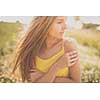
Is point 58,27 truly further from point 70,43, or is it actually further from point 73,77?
point 73,77

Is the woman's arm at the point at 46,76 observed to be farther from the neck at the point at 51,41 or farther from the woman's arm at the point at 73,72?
the neck at the point at 51,41

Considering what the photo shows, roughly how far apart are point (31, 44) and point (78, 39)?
373 mm

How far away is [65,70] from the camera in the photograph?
73.6 inches

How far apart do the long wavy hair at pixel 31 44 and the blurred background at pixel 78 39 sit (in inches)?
2.0

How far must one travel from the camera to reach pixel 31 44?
6.22 feet

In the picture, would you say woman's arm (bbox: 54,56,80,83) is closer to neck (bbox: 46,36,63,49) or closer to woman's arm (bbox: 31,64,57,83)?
woman's arm (bbox: 31,64,57,83)

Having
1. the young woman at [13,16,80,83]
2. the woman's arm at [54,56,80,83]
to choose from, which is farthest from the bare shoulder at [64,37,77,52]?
the woman's arm at [54,56,80,83]

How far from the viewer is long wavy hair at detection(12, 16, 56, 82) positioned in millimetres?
1888

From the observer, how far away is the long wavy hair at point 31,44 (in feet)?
6.19

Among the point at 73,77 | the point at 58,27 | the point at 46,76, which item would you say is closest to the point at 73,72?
the point at 73,77

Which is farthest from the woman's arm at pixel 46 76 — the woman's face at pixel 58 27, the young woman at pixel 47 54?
the woman's face at pixel 58 27
